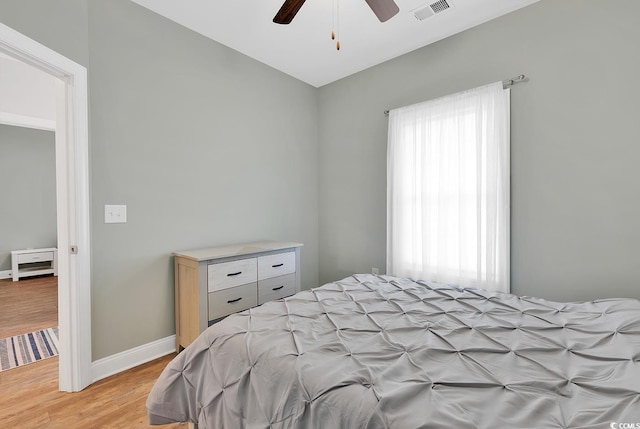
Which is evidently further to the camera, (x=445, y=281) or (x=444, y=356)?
(x=445, y=281)

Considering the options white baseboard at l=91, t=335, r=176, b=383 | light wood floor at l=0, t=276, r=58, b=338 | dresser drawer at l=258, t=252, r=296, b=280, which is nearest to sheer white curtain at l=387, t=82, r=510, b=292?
dresser drawer at l=258, t=252, r=296, b=280

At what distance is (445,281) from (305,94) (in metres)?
2.73

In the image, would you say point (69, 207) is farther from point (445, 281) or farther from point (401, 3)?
point (445, 281)

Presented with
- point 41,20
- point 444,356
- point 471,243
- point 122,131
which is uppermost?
point 41,20

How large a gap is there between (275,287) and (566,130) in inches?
104

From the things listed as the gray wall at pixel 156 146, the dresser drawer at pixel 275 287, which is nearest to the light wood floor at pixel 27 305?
the gray wall at pixel 156 146

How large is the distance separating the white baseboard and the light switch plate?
3.27 ft

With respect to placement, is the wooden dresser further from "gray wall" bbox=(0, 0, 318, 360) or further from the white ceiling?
the white ceiling

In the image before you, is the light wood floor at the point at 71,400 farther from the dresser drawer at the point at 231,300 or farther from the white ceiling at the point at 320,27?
the white ceiling at the point at 320,27

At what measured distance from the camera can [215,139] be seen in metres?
2.77

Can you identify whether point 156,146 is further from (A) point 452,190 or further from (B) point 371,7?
A: (A) point 452,190

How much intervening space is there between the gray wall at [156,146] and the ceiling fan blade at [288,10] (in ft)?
3.70

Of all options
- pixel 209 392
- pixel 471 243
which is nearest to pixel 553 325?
pixel 471 243

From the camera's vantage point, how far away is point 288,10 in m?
1.82
